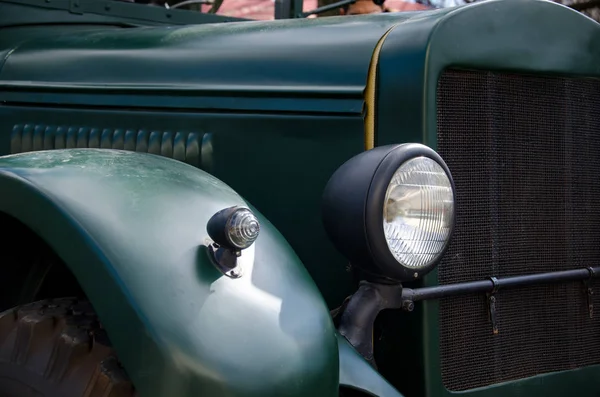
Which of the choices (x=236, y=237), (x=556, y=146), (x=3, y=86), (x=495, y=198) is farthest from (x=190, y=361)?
(x=3, y=86)

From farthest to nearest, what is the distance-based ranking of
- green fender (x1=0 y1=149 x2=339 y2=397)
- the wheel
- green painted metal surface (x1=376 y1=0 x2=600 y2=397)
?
green painted metal surface (x1=376 y1=0 x2=600 y2=397) → the wheel → green fender (x1=0 y1=149 x2=339 y2=397)

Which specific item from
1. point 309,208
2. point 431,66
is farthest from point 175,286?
point 431,66

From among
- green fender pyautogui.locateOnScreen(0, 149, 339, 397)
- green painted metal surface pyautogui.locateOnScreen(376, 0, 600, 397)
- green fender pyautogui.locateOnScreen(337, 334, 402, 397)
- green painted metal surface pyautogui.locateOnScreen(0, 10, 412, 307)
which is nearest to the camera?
green fender pyautogui.locateOnScreen(0, 149, 339, 397)

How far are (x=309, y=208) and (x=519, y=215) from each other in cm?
51

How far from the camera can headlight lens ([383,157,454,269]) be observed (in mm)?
1563

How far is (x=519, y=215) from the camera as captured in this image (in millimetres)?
1979

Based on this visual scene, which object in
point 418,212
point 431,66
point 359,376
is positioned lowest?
point 359,376

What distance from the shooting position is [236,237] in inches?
56.5

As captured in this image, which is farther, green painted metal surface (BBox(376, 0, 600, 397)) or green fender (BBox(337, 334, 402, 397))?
green painted metal surface (BBox(376, 0, 600, 397))

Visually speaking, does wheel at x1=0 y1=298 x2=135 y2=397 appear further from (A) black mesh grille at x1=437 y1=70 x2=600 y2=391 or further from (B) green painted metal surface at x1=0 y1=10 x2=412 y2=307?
(A) black mesh grille at x1=437 y1=70 x2=600 y2=391

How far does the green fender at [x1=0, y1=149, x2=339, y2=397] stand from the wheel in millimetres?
108

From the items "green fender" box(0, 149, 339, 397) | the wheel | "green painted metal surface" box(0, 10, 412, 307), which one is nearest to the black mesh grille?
"green painted metal surface" box(0, 10, 412, 307)

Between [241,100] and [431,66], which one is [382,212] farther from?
[241,100]

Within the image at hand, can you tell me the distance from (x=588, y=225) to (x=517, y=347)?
1.33 feet
